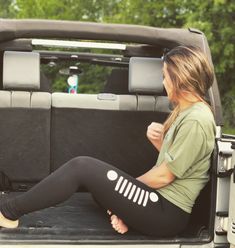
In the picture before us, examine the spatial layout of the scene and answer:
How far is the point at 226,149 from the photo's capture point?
10.1 ft

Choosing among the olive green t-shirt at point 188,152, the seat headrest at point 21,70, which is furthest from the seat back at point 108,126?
the olive green t-shirt at point 188,152

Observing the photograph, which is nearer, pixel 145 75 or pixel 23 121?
pixel 145 75

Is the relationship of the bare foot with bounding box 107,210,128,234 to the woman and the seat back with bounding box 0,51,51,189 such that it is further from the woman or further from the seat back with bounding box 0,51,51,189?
the seat back with bounding box 0,51,51,189

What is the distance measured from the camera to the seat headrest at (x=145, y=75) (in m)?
3.67

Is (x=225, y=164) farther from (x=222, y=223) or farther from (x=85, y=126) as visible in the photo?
(x=85, y=126)

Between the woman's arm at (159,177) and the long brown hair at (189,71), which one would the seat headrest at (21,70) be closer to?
the long brown hair at (189,71)

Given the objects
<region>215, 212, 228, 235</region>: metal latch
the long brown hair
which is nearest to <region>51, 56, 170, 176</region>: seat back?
the long brown hair

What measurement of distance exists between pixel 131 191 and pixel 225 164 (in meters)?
0.51

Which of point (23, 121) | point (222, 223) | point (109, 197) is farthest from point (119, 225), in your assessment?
point (23, 121)

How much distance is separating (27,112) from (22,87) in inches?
8.3

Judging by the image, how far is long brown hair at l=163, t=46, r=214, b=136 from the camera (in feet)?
10.5

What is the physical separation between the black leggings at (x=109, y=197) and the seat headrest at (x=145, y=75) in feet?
2.29

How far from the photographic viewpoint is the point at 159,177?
3189mm

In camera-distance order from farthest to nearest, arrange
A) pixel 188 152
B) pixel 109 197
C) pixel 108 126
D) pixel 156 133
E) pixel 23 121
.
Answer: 1. pixel 108 126
2. pixel 23 121
3. pixel 156 133
4. pixel 109 197
5. pixel 188 152
